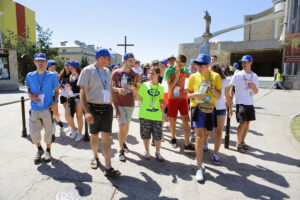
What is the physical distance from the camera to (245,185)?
3.09 metres

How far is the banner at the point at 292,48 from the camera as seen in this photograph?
1727 centimetres

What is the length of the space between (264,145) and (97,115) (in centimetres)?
417

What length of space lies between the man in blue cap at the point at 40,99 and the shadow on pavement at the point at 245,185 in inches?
121

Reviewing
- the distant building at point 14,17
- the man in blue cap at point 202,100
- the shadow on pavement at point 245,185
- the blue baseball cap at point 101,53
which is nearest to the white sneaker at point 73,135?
the blue baseball cap at point 101,53

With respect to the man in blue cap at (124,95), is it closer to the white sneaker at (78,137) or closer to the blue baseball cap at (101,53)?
the blue baseball cap at (101,53)

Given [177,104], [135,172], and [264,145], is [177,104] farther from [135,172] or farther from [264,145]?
[264,145]

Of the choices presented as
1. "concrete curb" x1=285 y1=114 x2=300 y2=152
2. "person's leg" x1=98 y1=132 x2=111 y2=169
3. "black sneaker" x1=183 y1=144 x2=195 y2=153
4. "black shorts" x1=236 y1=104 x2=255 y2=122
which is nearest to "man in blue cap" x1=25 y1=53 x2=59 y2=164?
"person's leg" x1=98 y1=132 x2=111 y2=169

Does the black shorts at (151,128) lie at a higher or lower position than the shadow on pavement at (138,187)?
higher

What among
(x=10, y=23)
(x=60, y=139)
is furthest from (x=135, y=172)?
(x=10, y=23)

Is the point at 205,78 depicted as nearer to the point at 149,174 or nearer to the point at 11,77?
the point at 149,174

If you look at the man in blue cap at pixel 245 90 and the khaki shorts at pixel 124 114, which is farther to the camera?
the man in blue cap at pixel 245 90

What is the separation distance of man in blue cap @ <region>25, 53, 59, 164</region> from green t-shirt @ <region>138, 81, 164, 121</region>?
1.77 m

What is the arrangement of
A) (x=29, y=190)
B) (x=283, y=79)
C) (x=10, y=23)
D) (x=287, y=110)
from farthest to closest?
(x=10, y=23)
(x=283, y=79)
(x=287, y=110)
(x=29, y=190)

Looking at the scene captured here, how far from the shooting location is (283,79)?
18.2 m
